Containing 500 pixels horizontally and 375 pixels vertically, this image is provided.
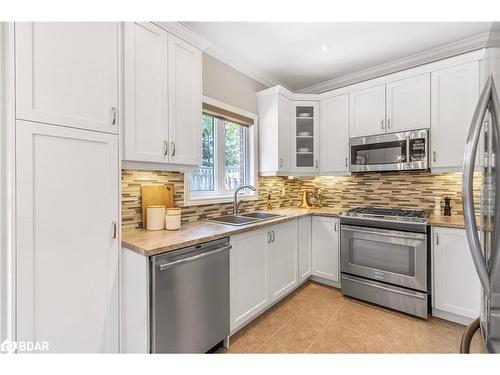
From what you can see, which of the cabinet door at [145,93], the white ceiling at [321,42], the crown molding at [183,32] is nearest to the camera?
the cabinet door at [145,93]

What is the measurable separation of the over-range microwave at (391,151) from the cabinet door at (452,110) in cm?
→ 11

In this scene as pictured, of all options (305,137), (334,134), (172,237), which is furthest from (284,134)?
(172,237)

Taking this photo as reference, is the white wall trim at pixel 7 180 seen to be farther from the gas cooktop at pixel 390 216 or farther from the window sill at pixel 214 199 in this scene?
the gas cooktop at pixel 390 216

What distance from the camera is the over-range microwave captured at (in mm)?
2430

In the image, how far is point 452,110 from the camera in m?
2.31

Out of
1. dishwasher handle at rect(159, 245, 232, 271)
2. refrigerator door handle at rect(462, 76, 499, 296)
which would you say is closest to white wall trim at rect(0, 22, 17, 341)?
dishwasher handle at rect(159, 245, 232, 271)

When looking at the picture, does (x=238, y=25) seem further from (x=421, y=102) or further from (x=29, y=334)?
(x=29, y=334)

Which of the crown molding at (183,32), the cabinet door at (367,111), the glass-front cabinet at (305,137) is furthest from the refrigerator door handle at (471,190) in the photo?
the glass-front cabinet at (305,137)

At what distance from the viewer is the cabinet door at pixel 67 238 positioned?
44.6 inches

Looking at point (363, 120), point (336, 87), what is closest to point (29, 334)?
point (363, 120)

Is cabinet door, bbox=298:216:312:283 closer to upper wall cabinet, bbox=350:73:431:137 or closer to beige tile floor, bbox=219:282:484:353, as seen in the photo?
beige tile floor, bbox=219:282:484:353

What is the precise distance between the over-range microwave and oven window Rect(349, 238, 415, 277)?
0.83 meters

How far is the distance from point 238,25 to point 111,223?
192cm

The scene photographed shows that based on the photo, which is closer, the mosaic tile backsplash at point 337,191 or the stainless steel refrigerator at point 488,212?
the stainless steel refrigerator at point 488,212
